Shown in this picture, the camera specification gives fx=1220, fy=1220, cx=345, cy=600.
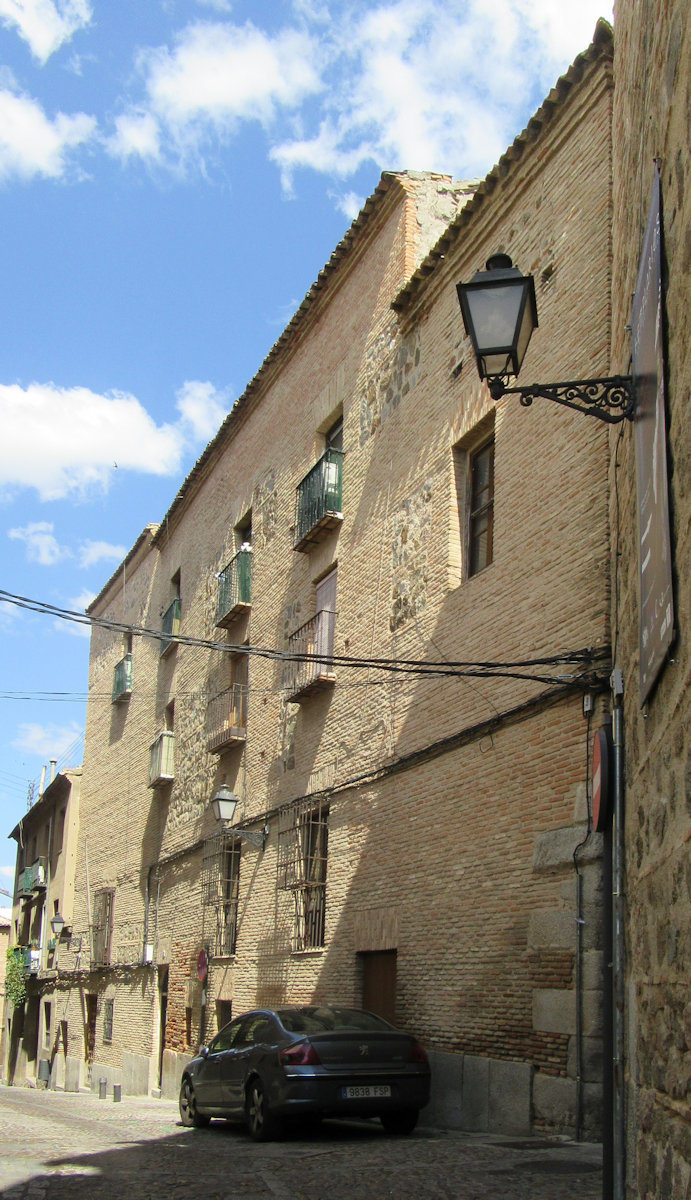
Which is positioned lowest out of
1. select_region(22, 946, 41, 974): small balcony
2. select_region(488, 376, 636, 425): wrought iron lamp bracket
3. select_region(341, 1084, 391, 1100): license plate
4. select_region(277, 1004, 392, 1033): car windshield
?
select_region(22, 946, 41, 974): small balcony

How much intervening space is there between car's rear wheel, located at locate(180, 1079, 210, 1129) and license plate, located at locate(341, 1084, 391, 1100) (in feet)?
8.69

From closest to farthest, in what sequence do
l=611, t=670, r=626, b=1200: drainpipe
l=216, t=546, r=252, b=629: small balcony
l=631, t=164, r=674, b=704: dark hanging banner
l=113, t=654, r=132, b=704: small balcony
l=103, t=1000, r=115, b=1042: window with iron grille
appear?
l=631, t=164, r=674, b=704: dark hanging banner, l=611, t=670, r=626, b=1200: drainpipe, l=216, t=546, r=252, b=629: small balcony, l=103, t=1000, r=115, b=1042: window with iron grille, l=113, t=654, r=132, b=704: small balcony

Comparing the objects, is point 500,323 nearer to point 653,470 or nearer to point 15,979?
point 653,470

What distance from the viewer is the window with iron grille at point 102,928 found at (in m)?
24.3

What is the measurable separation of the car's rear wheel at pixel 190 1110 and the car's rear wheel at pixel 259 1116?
5.09 ft

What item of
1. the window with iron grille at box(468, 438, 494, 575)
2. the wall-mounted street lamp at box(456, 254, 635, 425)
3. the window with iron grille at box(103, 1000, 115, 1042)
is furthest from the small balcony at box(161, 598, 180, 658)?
the wall-mounted street lamp at box(456, 254, 635, 425)

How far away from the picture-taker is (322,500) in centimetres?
Result: 1509

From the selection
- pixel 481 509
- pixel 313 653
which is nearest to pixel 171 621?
pixel 313 653

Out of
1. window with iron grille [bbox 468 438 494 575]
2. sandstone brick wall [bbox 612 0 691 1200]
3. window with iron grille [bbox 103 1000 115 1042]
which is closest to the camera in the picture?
sandstone brick wall [bbox 612 0 691 1200]

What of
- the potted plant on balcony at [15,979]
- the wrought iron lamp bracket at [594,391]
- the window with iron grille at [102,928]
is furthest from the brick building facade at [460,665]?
the potted plant on balcony at [15,979]

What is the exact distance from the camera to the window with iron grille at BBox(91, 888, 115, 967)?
79.9 feet

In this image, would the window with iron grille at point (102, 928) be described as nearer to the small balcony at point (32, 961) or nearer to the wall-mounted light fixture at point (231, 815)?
the small balcony at point (32, 961)

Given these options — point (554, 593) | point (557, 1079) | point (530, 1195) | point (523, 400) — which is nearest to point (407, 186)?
point (554, 593)

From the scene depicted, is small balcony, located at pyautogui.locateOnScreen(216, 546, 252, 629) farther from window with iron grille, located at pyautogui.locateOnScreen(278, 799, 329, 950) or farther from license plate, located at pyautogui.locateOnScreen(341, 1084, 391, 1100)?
license plate, located at pyautogui.locateOnScreen(341, 1084, 391, 1100)
